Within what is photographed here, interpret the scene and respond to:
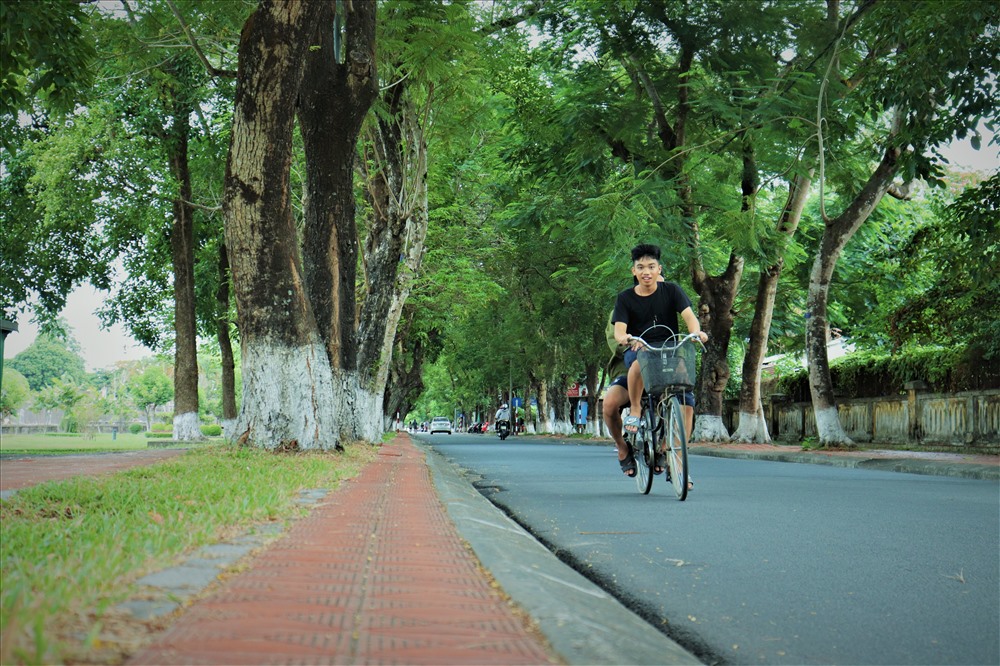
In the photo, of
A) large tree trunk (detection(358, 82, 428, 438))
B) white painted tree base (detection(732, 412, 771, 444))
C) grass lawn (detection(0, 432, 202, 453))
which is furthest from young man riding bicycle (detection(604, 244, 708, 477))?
white painted tree base (detection(732, 412, 771, 444))

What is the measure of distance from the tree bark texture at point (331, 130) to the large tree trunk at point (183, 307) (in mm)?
13339

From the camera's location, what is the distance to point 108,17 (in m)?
16.0

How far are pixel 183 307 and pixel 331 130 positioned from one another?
1445cm

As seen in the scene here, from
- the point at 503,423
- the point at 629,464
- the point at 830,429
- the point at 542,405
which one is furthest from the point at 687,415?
the point at 542,405

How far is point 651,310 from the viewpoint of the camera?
896cm

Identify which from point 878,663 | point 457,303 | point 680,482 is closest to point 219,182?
point 457,303

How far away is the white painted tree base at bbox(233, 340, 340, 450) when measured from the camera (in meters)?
11.7

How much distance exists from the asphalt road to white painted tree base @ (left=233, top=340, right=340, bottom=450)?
2416 mm

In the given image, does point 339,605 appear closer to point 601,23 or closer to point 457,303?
point 601,23

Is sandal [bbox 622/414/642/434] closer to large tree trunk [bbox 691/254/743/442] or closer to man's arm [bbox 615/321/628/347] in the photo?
man's arm [bbox 615/321/628/347]

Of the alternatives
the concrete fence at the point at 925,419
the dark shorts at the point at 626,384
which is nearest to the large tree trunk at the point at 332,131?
the dark shorts at the point at 626,384

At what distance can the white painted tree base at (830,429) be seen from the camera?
21297mm

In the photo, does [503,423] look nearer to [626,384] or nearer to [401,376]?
[401,376]

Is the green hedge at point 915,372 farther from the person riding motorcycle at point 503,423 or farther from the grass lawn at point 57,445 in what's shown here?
the person riding motorcycle at point 503,423
